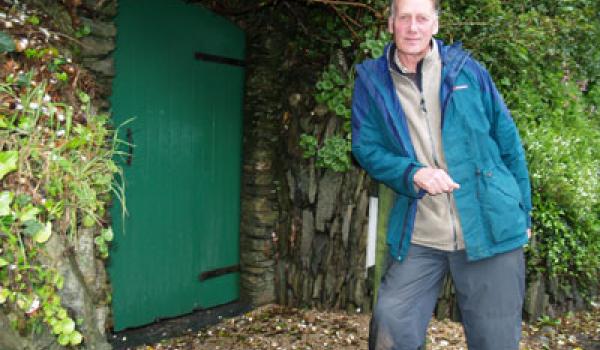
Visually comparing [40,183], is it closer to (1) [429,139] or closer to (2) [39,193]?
(2) [39,193]

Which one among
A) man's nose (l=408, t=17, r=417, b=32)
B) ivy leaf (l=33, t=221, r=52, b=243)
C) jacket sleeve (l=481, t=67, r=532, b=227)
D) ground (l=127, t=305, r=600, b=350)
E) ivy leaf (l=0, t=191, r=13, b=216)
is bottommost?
ground (l=127, t=305, r=600, b=350)

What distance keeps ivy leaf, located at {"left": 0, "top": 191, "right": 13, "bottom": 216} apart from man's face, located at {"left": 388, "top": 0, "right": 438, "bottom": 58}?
1590 millimetres

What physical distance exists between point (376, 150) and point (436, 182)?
0.39m

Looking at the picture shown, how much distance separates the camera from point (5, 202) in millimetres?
1904

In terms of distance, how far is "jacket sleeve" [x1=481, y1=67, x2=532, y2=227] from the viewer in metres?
2.39

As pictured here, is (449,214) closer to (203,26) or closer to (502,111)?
(502,111)

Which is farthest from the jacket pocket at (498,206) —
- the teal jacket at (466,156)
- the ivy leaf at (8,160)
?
the ivy leaf at (8,160)

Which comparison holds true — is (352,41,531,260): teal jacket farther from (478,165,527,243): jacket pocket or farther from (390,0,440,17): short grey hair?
(390,0,440,17): short grey hair

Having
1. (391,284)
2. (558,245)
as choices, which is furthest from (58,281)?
(558,245)

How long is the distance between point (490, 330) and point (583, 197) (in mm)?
3118

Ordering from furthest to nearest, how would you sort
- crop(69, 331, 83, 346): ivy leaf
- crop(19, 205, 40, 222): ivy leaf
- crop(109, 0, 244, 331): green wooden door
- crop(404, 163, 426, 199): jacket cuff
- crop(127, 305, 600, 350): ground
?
crop(127, 305, 600, 350): ground
crop(109, 0, 244, 331): green wooden door
crop(404, 163, 426, 199): jacket cuff
crop(69, 331, 83, 346): ivy leaf
crop(19, 205, 40, 222): ivy leaf

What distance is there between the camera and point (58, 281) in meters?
2.15

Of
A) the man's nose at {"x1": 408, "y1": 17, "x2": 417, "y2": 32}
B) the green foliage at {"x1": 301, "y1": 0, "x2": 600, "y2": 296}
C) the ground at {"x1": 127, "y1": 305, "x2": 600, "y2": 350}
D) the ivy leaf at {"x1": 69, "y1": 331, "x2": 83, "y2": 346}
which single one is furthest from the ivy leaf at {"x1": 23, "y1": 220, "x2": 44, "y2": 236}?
the green foliage at {"x1": 301, "y1": 0, "x2": 600, "y2": 296}

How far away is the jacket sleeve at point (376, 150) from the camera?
7.66 ft
